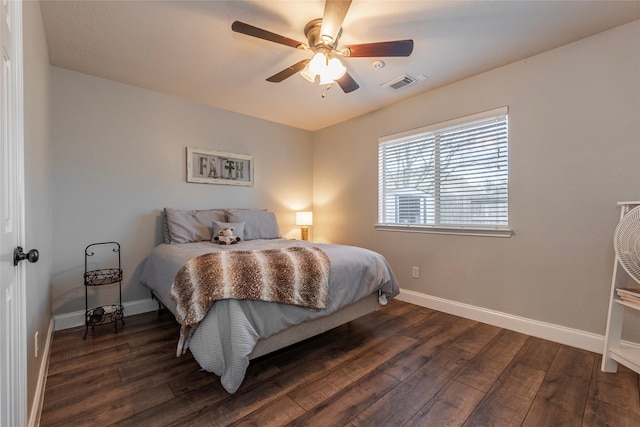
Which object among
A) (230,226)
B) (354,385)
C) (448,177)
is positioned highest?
(448,177)

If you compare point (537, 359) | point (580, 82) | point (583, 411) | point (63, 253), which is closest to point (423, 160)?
point (580, 82)

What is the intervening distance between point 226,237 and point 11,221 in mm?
2062

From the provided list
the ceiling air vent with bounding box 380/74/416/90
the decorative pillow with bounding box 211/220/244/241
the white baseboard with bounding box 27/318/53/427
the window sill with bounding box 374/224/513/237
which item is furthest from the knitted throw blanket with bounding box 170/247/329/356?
the ceiling air vent with bounding box 380/74/416/90

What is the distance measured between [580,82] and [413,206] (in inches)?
70.0

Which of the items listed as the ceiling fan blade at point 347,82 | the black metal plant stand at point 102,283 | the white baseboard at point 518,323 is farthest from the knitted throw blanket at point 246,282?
the white baseboard at point 518,323

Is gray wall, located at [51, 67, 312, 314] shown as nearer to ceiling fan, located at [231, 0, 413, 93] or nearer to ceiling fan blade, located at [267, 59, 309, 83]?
ceiling fan blade, located at [267, 59, 309, 83]

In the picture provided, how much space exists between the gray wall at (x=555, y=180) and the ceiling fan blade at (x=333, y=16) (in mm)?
1803

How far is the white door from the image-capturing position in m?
0.86

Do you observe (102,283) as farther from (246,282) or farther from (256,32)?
(256,32)

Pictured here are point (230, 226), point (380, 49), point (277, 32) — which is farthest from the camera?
point (230, 226)

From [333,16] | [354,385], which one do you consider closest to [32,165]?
[333,16]

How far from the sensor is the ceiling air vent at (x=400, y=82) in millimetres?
2865

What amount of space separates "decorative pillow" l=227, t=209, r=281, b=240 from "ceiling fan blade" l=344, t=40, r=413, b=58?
2.22 m

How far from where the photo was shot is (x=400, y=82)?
2953 mm
